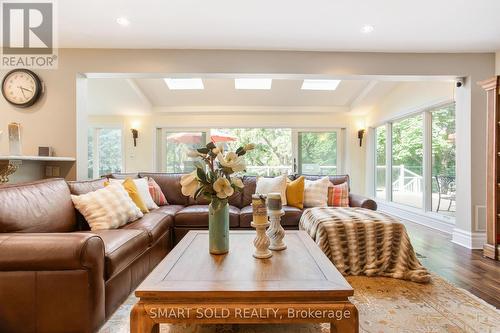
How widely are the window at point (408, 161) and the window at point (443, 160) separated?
0.26 m

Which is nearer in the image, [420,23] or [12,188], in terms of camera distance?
[12,188]

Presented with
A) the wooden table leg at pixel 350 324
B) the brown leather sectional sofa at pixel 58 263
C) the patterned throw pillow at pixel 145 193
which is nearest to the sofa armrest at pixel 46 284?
the brown leather sectional sofa at pixel 58 263

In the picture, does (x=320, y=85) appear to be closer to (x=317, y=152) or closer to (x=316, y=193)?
(x=317, y=152)

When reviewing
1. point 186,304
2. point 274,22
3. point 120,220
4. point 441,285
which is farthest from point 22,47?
point 441,285

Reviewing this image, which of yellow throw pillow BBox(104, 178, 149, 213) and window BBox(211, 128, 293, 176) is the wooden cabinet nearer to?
window BBox(211, 128, 293, 176)

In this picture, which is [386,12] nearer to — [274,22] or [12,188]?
[274,22]

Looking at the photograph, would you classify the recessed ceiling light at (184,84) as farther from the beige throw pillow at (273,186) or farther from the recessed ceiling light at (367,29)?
the recessed ceiling light at (367,29)

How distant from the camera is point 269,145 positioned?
20.1 feet

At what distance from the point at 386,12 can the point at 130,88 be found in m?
4.09

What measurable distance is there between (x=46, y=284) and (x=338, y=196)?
3023 millimetres

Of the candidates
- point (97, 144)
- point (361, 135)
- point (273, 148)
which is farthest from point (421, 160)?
point (97, 144)

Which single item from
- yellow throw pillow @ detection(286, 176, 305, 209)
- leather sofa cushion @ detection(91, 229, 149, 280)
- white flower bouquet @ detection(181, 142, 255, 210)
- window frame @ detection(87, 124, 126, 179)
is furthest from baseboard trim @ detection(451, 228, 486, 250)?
window frame @ detection(87, 124, 126, 179)

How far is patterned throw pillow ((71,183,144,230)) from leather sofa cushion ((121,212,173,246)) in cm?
10

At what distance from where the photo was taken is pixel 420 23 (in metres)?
2.74
